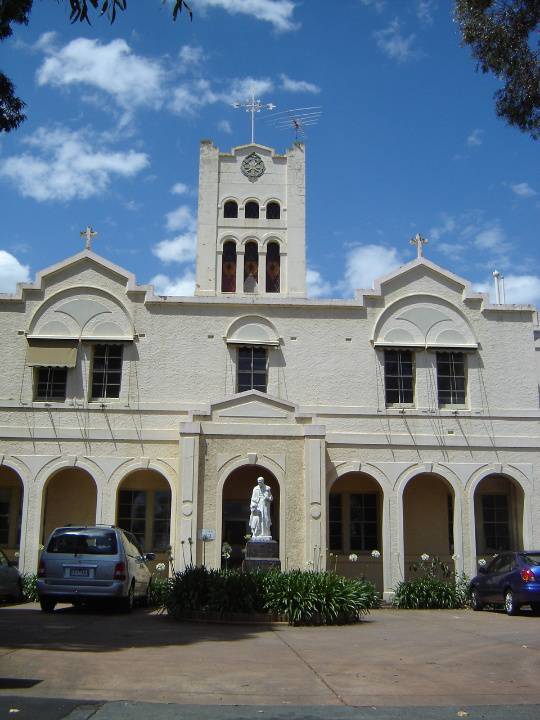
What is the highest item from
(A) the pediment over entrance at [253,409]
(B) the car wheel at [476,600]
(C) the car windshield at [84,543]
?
(A) the pediment over entrance at [253,409]

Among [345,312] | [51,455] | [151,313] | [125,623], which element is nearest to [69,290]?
[151,313]

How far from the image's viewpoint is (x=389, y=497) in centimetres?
2216

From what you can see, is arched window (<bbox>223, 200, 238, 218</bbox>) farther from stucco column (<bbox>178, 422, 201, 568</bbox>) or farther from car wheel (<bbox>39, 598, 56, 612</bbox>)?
car wheel (<bbox>39, 598, 56, 612</bbox>)

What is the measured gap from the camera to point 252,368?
2359 cm

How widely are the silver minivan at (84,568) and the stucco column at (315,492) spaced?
6.32 m

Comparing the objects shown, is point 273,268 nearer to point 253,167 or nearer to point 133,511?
point 253,167

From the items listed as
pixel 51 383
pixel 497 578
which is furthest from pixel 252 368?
pixel 497 578

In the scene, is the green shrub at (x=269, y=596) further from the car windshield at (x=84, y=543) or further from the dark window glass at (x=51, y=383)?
the dark window glass at (x=51, y=383)

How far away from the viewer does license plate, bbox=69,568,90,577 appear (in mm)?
14688

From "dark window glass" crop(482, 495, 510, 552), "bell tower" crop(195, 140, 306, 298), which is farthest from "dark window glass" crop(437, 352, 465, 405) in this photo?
"bell tower" crop(195, 140, 306, 298)

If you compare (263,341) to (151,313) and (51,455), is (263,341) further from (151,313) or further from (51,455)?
(51,455)

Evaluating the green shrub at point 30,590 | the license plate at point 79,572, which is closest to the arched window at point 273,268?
the green shrub at point 30,590

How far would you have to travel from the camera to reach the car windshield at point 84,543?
1494 centimetres

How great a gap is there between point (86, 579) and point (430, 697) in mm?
8635
